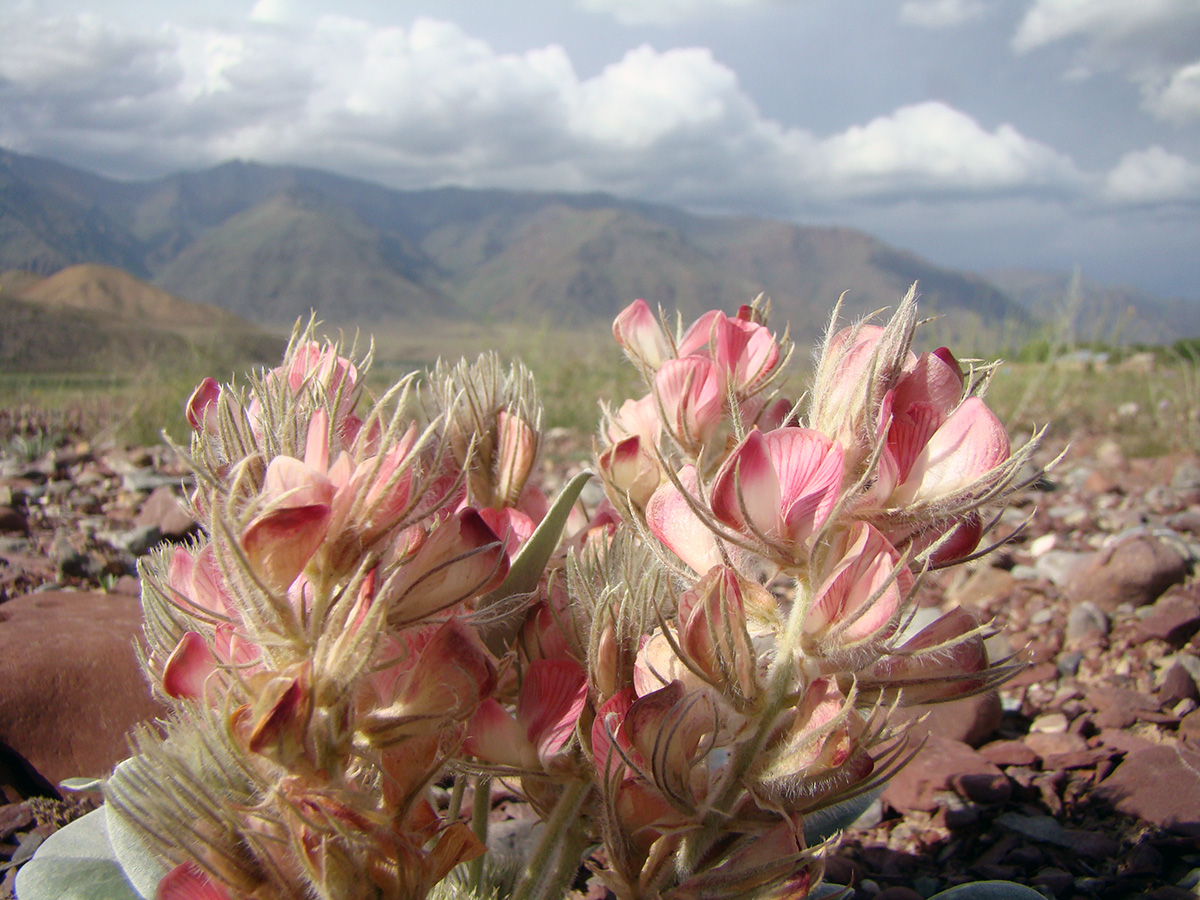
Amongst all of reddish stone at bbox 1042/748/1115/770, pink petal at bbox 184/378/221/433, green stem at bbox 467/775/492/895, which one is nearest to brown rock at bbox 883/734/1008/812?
reddish stone at bbox 1042/748/1115/770

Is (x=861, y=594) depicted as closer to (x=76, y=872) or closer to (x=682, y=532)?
Result: (x=682, y=532)

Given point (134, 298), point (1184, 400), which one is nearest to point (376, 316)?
point (134, 298)

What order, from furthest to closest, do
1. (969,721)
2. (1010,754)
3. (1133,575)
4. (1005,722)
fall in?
(1133,575)
(1005,722)
(969,721)
(1010,754)

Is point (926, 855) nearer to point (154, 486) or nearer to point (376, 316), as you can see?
point (154, 486)

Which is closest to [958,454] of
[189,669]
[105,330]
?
[189,669]

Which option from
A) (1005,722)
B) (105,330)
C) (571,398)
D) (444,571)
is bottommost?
(105,330)

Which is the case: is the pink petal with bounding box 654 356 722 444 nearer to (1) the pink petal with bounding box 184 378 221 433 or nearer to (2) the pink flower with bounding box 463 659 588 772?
(2) the pink flower with bounding box 463 659 588 772
